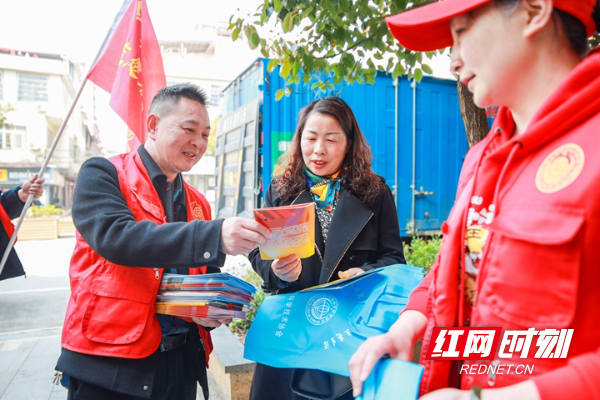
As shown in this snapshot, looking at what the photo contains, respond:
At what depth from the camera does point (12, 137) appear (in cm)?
2717

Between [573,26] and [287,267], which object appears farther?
[287,267]

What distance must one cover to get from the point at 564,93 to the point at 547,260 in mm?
292

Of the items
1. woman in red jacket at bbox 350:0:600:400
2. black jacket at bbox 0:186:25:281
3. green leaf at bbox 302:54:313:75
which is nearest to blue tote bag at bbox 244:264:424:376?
woman in red jacket at bbox 350:0:600:400

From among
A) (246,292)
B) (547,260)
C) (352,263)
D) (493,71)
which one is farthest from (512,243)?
(352,263)

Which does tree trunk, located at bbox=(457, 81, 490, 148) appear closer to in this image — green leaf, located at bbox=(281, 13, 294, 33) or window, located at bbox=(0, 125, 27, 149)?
green leaf, located at bbox=(281, 13, 294, 33)

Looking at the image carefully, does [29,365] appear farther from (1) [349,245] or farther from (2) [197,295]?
(1) [349,245]

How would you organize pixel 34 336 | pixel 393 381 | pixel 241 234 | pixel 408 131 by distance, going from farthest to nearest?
pixel 408 131, pixel 34 336, pixel 241 234, pixel 393 381

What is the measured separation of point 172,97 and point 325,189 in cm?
82

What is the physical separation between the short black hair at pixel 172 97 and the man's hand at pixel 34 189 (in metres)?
2.38

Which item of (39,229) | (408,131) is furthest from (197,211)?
(39,229)

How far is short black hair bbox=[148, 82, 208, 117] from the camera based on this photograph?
1.67 metres

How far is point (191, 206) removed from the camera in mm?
1817

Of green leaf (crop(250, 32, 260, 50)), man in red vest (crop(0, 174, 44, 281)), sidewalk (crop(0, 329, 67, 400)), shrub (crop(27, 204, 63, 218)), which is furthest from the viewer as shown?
shrub (crop(27, 204, 63, 218))

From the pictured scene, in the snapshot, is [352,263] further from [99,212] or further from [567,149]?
[567,149]
